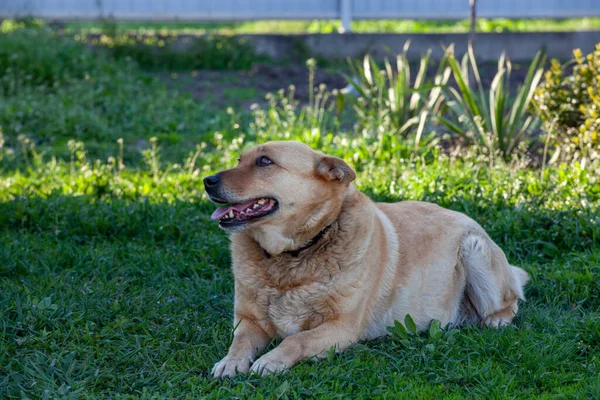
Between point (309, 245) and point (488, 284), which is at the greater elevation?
point (309, 245)

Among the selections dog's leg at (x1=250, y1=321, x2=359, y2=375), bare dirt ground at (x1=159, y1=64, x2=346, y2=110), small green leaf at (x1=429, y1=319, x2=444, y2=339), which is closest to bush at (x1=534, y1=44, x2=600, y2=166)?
small green leaf at (x1=429, y1=319, x2=444, y2=339)

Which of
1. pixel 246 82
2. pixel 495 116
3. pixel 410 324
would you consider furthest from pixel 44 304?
pixel 246 82

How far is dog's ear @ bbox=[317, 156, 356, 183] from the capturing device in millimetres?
4105

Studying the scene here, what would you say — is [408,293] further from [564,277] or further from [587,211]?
[587,211]

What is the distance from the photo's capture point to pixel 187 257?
5426 millimetres

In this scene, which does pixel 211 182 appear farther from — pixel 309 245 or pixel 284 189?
pixel 309 245

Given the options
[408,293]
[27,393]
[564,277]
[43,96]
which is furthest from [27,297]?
[43,96]

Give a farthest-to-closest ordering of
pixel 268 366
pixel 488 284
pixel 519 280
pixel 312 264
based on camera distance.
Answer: pixel 519 280 → pixel 488 284 → pixel 312 264 → pixel 268 366

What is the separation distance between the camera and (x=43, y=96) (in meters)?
9.18

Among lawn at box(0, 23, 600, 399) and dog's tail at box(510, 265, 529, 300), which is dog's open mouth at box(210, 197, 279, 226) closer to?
lawn at box(0, 23, 600, 399)

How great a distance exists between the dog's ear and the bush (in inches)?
111

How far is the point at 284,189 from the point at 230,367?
959 millimetres

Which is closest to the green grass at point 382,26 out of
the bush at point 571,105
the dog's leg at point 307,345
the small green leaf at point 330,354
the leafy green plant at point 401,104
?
the leafy green plant at point 401,104

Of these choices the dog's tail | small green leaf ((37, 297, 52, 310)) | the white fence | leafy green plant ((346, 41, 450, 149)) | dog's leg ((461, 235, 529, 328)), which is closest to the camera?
small green leaf ((37, 297, 52, 310))
